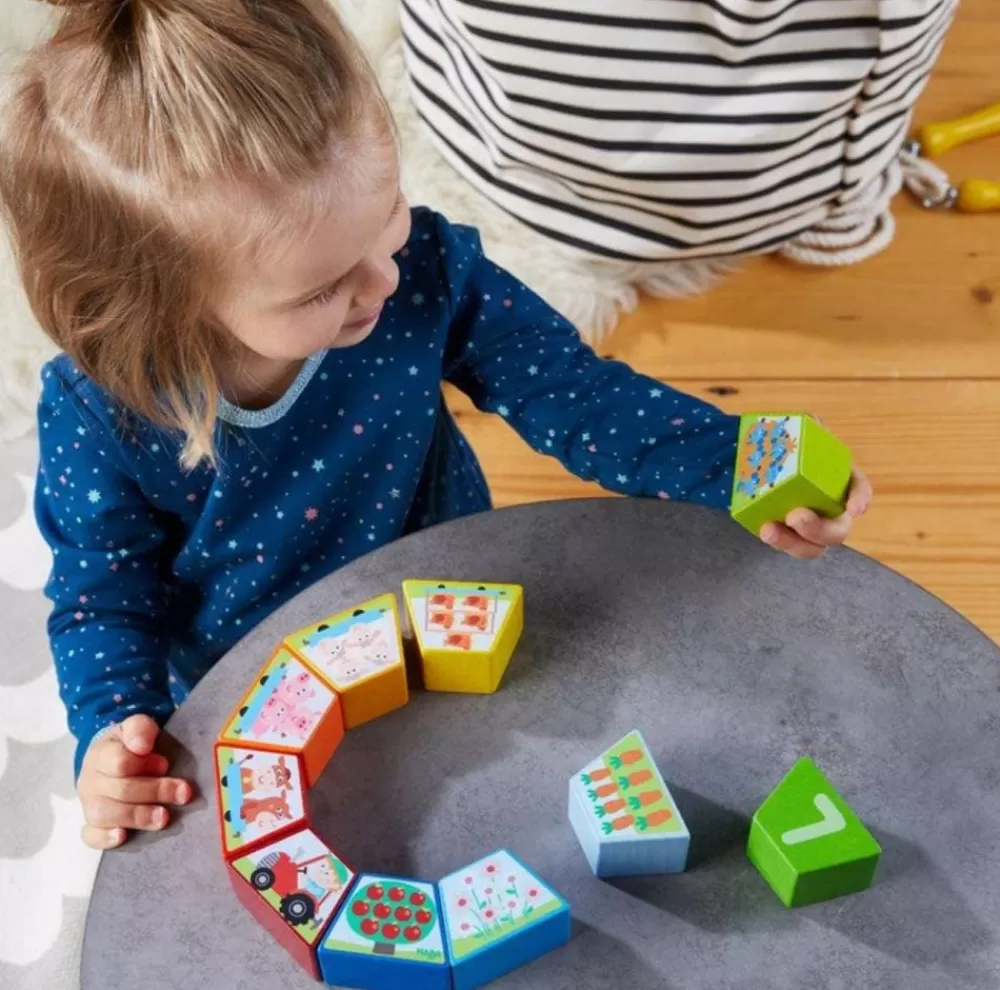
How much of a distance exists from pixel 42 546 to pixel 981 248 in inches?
45.6

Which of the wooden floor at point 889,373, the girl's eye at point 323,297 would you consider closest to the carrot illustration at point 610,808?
the girl's eye at point 323,297

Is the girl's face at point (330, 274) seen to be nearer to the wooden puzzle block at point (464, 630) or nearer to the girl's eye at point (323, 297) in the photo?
the girl's eye at point (323, 297)

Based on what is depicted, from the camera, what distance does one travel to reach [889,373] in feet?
4.77

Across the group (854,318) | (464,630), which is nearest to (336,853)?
(464,630)

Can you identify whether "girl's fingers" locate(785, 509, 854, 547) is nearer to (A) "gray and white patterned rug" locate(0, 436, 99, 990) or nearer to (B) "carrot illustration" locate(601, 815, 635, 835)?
(B) "carrot illustration" locate(601, 815, 635, 835)

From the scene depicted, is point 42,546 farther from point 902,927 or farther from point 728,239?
point 902,927

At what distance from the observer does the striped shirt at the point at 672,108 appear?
127cm

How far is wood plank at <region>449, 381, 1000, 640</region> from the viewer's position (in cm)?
131

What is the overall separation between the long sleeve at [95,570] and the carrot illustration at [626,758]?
32 centimetres

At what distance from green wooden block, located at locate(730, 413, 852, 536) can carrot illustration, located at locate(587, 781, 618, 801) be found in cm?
20

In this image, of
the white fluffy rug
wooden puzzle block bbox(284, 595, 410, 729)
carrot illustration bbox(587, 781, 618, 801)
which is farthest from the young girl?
the white fluffy rug

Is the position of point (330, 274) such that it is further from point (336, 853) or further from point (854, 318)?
point (854, 318)

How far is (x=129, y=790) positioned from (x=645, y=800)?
0.29 metres

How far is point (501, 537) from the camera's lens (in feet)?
2.70
